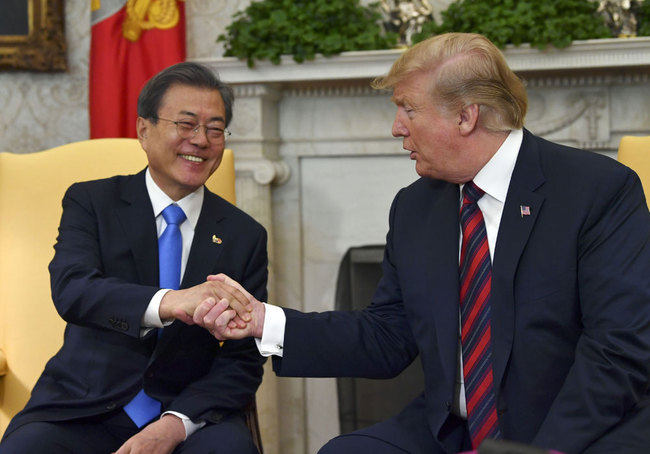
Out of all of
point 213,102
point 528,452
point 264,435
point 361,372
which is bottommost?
point 264,435

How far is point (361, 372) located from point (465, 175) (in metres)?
0.56

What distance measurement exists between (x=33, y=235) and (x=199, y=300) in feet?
3.24

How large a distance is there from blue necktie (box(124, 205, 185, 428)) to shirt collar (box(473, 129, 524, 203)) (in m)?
0.88

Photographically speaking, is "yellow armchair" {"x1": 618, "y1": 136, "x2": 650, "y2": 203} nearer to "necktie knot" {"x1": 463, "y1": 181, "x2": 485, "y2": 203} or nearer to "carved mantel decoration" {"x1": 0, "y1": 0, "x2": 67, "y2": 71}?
"necktie knot" {"x1": 463, "y1": 181, "x2": 485, "y2": 203}

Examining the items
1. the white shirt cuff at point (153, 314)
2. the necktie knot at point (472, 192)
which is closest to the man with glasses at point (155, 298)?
the white shirt cuff at point (153, 314)

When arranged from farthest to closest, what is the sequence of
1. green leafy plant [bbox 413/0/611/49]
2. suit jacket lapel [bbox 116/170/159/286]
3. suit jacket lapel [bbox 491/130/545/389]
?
green leafy plant [bbox 413/0/611/49] < suit jacket lapel [bbox 116/170/159/286] < suit jacket lapel [bbox 491/130/545/389]

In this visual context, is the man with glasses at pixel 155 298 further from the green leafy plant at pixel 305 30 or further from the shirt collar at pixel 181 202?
the green leafy plant at pixel 305 30

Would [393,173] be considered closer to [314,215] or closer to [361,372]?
[314,215]

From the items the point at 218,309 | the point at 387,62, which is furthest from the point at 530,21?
the point at 218,309

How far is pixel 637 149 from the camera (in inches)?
102

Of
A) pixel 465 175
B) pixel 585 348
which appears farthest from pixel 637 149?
pixel 585 348

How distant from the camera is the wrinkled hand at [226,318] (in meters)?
2.06

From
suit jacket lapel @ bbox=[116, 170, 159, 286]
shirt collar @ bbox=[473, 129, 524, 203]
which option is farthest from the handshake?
shirt collar @ bbox=[473, 129, 524, 203]

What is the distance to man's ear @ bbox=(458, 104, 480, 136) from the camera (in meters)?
1.96
